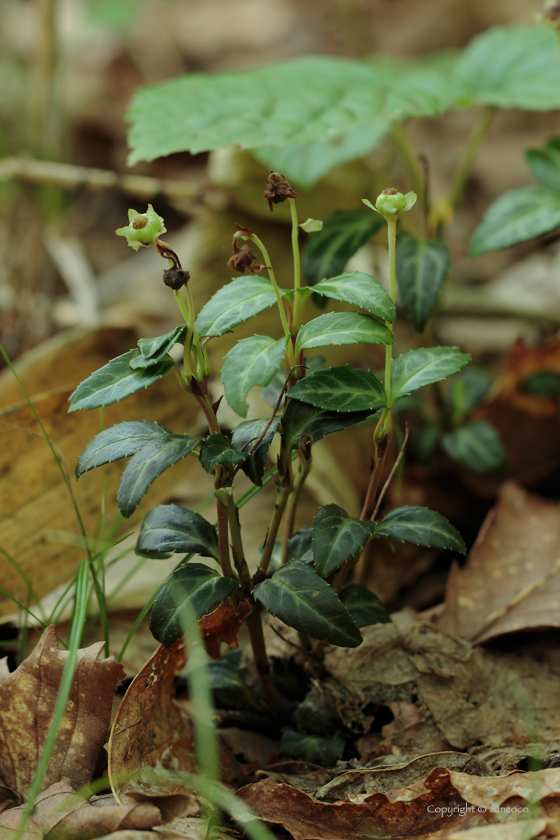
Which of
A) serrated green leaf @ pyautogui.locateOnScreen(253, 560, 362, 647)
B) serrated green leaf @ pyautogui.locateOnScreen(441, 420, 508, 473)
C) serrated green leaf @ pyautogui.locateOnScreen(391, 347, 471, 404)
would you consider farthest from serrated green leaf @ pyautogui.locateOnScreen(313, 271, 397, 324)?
serrated green leaf @ pyautogui.locateOnScreen(441, 420, 508, 473)

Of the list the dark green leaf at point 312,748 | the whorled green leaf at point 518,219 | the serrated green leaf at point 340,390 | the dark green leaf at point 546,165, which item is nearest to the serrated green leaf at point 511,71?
the dark green leaf at point 546,165

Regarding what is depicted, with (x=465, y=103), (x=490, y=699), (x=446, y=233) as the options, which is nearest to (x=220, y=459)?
(x=490, y=699)

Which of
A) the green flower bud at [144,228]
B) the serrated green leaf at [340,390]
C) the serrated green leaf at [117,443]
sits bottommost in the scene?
the serrated green leaf at [117,443]

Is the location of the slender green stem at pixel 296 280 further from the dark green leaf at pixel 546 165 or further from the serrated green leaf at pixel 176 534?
the dark green leaf at pixel 546 165

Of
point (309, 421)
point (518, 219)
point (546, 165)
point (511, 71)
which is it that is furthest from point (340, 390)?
point (511, 71)

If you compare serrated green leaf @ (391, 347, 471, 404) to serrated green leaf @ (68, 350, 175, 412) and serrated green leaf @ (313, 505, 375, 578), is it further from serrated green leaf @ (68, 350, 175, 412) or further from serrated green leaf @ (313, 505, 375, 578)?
serrated green leaf @ (68, 350, 175, 412)
